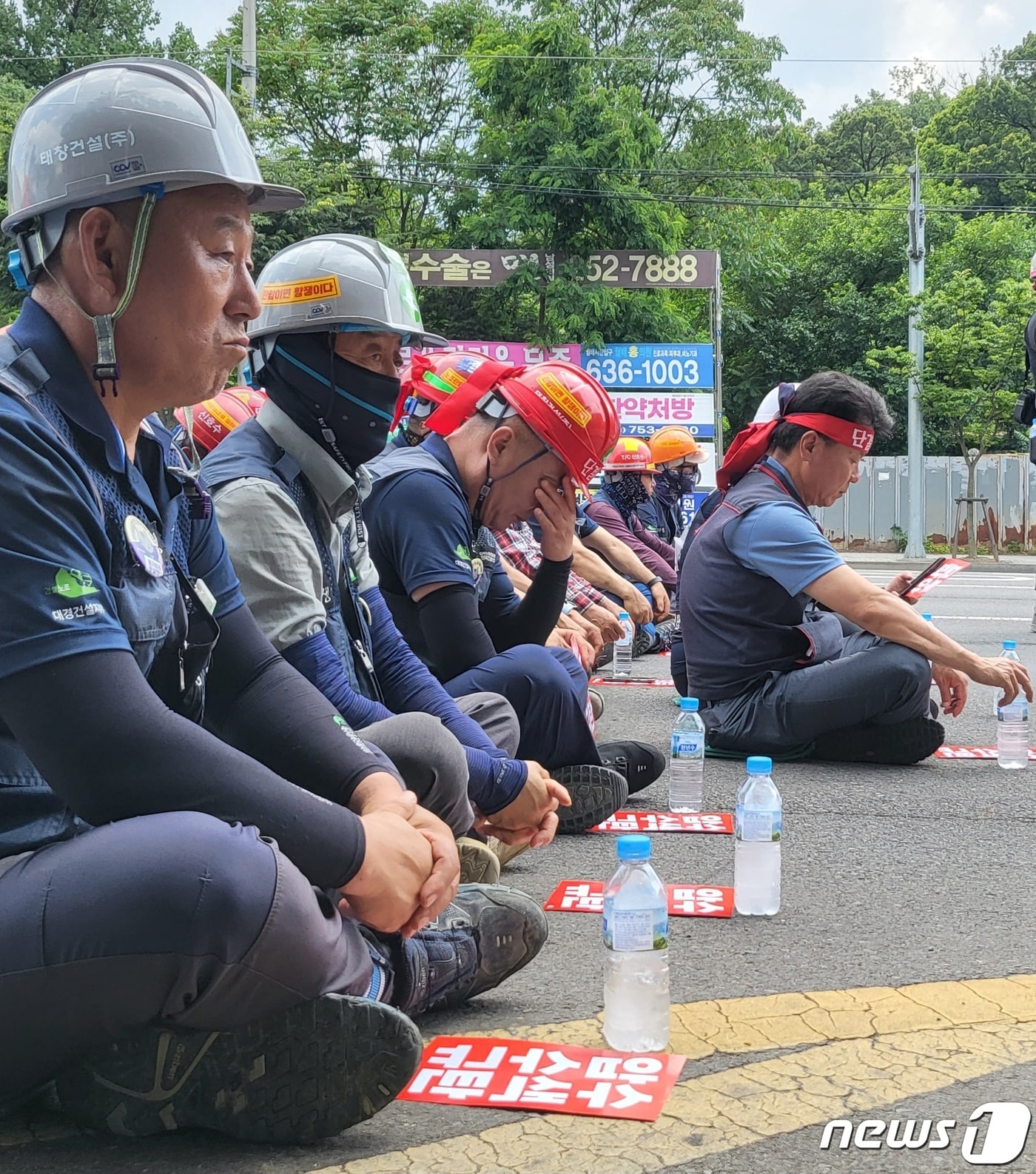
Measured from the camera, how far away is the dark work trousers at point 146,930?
2.11 meters

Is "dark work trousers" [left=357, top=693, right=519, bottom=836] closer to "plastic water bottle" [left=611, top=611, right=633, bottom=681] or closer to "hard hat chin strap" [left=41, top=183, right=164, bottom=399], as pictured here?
"hard hat chin strap" [left=41, top=183, right=164, bottom=399]

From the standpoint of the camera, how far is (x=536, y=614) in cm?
536

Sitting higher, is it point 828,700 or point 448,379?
point 448,379

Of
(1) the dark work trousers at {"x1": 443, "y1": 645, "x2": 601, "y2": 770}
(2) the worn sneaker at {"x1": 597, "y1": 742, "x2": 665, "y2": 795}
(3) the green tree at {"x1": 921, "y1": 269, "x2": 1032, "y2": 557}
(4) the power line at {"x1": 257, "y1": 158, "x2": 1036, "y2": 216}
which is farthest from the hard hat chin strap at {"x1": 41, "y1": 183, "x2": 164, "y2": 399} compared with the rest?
(3) the green tree at {"x1": 921, "y1": 269, "x2": 1032, "y2": 557}

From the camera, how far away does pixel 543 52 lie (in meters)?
30.4

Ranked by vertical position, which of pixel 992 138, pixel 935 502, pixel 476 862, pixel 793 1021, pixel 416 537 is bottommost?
pixel 935 502

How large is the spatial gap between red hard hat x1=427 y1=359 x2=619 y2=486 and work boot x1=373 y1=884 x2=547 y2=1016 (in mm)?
2041

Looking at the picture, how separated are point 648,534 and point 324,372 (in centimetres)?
996

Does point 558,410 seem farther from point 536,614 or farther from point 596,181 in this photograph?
point 596,181

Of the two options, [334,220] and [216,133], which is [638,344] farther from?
[216,133]

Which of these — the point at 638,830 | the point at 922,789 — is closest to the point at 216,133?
the point at 638,830

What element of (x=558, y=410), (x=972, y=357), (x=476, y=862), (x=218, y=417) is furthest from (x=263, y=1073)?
(x=972, y=357)

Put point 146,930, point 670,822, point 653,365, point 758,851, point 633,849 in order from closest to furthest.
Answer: point 146,930
point 633,849
point 758,851
point 670,822
point 653,365

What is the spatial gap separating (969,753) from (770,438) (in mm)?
1789
